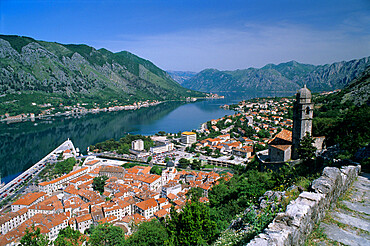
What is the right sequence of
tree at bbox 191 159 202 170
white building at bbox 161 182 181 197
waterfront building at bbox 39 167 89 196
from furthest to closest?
tree at bbox 191 159 202 170
waterfront building at bbox 39 167 89 196
white building at bbox 161 182 181 197

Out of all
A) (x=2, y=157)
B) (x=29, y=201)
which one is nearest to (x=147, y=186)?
(x=29, y=201)

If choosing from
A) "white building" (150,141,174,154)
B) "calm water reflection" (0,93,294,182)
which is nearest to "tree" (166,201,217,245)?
"calm water reflection" (0,93,294,182)

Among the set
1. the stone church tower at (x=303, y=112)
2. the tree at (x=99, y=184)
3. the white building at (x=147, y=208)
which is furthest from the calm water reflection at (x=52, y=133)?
the stone church tower at (x=303, y=112)

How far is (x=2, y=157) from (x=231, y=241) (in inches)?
1545

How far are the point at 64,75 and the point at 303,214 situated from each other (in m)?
106

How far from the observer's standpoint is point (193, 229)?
6.70 m

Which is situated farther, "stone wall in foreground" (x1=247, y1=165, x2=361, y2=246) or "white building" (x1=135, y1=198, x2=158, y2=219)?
"white building" (x1=135, y1=198, x2=158, y2=219)

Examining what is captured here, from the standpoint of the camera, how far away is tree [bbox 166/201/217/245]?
6578mm

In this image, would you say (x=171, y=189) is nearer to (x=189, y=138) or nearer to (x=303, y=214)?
(x=303, y=214)

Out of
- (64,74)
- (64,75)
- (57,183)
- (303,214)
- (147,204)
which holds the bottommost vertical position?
(57,183)

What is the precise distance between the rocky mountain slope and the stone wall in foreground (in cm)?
8917

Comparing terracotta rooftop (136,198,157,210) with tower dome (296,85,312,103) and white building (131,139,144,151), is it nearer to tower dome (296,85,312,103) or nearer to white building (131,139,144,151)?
tower dome (296,85,312,103)

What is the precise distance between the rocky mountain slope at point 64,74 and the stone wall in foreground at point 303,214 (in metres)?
89.2

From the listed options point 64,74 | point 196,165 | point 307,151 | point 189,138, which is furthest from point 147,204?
point 64,74
